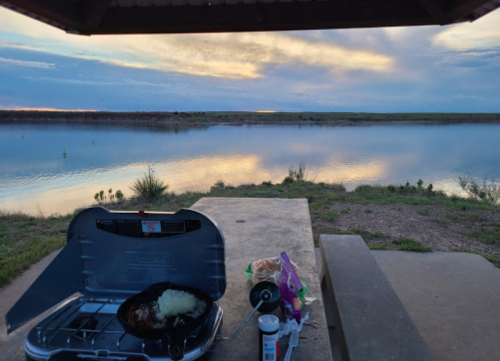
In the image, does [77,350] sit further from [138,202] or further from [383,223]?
[138,202]

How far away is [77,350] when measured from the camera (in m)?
1.53

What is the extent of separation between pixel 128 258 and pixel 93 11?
3.08 m

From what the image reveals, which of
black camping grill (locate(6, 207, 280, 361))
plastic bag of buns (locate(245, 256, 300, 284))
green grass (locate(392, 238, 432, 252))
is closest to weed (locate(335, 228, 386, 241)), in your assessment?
green grass (locate(392, 238, 432, 252))

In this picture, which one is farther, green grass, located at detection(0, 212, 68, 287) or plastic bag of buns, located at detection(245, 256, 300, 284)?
green grass, located at detection(0, 212, 68, 287)

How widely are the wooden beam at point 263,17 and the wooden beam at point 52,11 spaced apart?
0.91 ft

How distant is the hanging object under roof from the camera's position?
11.7 feet

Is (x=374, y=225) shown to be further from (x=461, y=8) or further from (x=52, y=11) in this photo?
(x=52, y=11)

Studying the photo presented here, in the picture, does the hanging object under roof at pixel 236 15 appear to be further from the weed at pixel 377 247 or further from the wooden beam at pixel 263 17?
the weed at pixel 377 247

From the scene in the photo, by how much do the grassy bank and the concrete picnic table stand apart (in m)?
1.81

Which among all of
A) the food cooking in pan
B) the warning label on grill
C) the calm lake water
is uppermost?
the warning label on grill

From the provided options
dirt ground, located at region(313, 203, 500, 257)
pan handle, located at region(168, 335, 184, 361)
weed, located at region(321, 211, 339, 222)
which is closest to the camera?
pan handle, located at region(168, 335, 184, 361)

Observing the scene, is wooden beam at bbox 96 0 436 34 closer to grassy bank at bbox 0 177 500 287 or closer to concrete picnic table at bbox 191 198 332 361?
concrete picnic table at bbox 191 198 332 361

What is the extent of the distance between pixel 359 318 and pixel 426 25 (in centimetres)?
302

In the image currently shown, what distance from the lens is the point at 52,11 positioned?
3.37 meters
